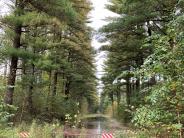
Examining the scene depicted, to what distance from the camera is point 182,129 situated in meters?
7.04

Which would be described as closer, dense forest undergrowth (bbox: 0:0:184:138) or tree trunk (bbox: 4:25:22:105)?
dense forest undergrowth (bbox: 0:0:184:138)

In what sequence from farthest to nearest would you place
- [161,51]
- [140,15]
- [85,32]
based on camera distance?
[85,32] → [140,15] → [161,51]

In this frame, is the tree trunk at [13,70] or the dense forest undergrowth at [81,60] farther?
the tree trunk at [13,70]

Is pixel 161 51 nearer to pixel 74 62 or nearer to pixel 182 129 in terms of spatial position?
pixel 182 129

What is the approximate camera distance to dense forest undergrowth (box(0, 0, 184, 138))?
23.4 ft

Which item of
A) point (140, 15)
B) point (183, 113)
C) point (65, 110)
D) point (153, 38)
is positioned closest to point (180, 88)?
point (183, 113)

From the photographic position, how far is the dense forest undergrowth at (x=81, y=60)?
23.4 feet

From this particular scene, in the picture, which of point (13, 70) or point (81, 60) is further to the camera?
point (81, 60)

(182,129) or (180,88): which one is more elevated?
(180,88)

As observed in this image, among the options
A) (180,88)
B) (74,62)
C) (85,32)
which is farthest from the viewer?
(74,62)

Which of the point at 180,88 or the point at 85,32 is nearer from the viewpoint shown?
the point at 180,88

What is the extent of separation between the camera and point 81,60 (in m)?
40.2

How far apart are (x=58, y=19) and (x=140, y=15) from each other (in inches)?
242

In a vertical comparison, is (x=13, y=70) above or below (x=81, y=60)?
below
